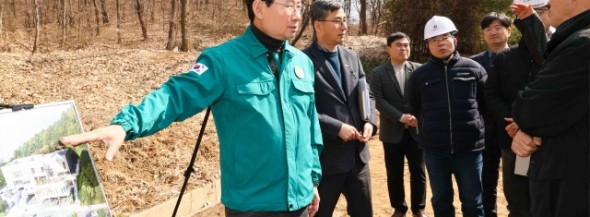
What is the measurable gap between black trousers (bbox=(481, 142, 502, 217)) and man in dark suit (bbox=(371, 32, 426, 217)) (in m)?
0.57

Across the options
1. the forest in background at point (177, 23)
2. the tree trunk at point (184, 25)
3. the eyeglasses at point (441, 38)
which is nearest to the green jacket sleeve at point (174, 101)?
the eyeglasses at point (441, 38)

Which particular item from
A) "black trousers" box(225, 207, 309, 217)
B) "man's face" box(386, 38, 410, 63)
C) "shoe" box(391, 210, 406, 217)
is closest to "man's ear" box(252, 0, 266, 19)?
"black trousers" box(225, 207, 309, 217)

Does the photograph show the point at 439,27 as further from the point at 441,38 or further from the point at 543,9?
the point at 543,9

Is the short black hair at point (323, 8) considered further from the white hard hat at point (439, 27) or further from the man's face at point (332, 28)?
the white hard hat at point (439, 27)

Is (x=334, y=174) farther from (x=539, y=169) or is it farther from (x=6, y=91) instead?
(x=6, y=91)

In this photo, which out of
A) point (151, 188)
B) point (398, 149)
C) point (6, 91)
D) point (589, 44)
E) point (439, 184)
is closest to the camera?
point (589, 44)

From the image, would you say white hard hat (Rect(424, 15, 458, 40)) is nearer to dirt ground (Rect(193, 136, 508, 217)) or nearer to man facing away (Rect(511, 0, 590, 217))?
man facing away (Rect(511, 0, 590, 217))

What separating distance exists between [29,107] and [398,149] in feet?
10.5

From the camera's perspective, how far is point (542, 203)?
2062 mm

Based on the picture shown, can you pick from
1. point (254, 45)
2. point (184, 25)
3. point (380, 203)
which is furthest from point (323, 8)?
point (184, 25)

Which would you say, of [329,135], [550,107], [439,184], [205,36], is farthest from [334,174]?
[205,36]

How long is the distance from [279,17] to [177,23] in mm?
24450

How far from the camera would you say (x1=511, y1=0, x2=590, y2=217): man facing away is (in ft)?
6.33

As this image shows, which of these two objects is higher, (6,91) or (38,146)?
(38,146)
